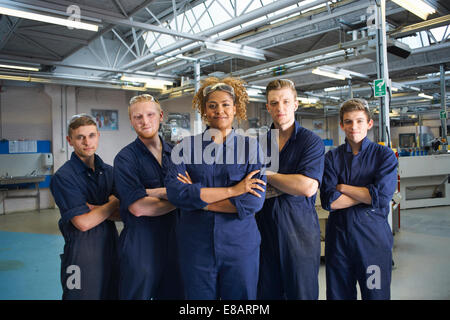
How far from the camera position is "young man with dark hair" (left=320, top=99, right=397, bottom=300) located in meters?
1.83

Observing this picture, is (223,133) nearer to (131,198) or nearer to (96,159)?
(131,198)

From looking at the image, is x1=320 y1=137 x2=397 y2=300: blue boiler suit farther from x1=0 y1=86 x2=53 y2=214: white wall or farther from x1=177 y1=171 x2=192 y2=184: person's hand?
x1=0 y1=86 x2=53 y2=214: white wall

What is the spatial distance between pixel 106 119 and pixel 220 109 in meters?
8.74

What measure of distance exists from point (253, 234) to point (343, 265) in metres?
0.70

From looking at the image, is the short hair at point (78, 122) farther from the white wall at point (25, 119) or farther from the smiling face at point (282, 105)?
the white wall at point (25, 119)

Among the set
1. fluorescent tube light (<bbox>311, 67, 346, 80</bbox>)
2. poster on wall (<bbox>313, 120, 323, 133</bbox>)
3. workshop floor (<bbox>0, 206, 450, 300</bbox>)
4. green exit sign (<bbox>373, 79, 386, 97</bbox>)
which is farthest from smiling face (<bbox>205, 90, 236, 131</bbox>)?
poster on wall (<bbox>313, 120, 323, 133</bbox>)

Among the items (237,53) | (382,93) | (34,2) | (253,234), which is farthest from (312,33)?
(253,234)

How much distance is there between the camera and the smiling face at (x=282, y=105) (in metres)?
1.83

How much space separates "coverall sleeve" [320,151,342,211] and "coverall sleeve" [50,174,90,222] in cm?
138

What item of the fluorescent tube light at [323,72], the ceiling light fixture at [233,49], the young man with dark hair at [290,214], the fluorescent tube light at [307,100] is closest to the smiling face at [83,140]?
the young man with dark hair at [290,214]

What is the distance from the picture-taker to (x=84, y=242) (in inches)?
68.7

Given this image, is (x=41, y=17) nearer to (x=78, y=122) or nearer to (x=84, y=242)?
(x=78, y=122)

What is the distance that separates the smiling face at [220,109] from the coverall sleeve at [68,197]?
2.75 feet
